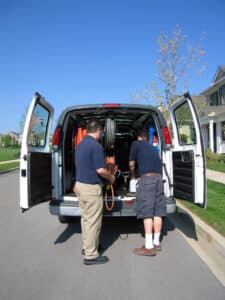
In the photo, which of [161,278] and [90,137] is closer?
[161,278]

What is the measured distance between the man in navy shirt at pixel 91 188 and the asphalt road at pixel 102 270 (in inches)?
9.6

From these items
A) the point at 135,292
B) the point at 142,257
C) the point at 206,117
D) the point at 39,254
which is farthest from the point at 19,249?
the point at 206,117

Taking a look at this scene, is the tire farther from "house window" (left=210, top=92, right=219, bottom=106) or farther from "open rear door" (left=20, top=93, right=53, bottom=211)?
"house window" (left=210, top=92, right=219, bottom=106)

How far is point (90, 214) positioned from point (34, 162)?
112 centimetres

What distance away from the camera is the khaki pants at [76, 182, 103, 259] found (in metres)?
4.41

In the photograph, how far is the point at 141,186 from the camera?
192 inches

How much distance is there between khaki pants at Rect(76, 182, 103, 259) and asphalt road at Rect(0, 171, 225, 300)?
0.83 ft

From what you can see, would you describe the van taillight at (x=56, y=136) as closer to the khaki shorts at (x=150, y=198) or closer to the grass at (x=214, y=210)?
the khaki shorts at (x=150, y=198)

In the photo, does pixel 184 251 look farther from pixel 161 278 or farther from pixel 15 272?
pixel 15 272

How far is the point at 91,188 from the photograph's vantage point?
14.6ft

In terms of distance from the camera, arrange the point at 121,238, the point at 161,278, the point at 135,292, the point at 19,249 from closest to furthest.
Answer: the point at 135,292, the point at 161,278, the point at 19,249, the point at 121,238

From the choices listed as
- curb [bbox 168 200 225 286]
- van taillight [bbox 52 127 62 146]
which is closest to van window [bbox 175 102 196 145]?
curb [bbox 168 200 225 286]

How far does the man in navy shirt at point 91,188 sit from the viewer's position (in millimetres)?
4383

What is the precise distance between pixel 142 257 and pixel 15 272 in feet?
5.55
